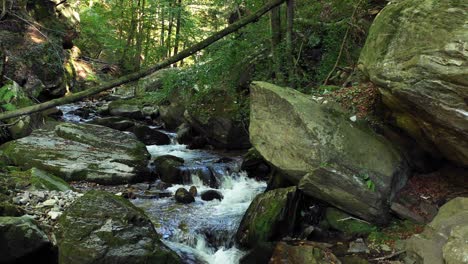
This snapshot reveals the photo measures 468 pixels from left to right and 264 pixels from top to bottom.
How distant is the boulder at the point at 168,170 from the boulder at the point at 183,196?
3.92 ft

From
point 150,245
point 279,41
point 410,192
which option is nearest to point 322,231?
point 410,192

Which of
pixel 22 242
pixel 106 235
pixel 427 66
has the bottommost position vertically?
pixel 106 235

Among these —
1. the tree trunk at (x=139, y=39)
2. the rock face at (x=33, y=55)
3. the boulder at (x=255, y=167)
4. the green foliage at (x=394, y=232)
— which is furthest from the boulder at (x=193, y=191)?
the tree trunk at (x=139, y=39)

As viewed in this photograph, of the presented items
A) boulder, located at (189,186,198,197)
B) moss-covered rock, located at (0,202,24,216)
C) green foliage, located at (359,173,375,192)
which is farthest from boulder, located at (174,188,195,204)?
green foliage, located at (359,173,375,192)

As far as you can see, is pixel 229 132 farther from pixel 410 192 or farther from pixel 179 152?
Answer: pixel 410 192

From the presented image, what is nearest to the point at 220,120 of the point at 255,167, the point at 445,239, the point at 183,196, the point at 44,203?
the point at 255,167

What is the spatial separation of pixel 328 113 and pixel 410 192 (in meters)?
2.13

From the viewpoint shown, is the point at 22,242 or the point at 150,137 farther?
the point at 150,137

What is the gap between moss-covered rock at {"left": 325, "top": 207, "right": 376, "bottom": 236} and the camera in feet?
22.4

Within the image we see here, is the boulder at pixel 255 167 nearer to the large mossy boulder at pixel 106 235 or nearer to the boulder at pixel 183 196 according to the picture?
the boulder at pixel 183 196

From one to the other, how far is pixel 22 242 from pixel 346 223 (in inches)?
211

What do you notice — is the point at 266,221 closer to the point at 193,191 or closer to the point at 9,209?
the point at 193,191

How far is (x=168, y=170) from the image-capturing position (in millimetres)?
10844

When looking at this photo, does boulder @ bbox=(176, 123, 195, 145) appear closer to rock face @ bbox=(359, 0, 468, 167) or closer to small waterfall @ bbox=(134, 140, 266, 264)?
small waterfall @ bbox=(134, 140, 266, 264)
